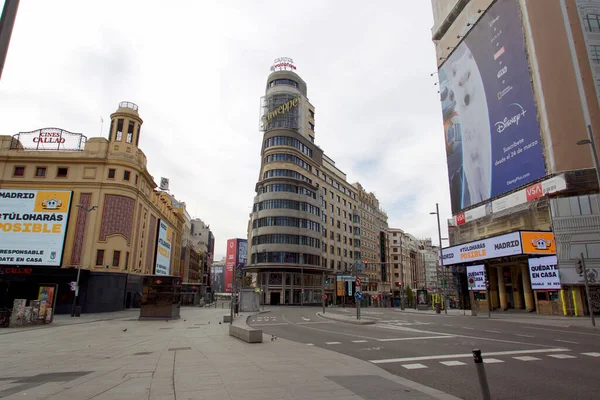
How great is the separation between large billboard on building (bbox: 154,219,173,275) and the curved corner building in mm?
17328

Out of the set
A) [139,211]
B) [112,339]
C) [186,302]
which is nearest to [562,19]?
[112,339]

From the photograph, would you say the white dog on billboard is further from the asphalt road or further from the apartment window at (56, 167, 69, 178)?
the apartment window at (56, 167, 69, 178)

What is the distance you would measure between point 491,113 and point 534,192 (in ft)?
38.3

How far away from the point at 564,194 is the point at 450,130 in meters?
21.0

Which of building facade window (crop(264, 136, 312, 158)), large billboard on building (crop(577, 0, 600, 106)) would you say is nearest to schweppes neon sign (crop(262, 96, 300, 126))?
building facade window (crop(264, 136, 312, 158))

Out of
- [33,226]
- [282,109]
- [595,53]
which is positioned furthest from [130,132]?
[595,53]

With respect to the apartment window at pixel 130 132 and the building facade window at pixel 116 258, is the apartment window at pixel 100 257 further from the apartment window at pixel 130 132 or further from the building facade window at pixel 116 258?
the apartment window at pixel 130 132

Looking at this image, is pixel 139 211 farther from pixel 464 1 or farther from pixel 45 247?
pixel 464 1

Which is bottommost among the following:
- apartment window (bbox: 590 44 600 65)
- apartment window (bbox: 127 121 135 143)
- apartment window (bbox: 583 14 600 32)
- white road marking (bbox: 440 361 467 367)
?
white road marking (bbox: 440 361 467 367)

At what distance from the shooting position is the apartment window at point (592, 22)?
3634 cm

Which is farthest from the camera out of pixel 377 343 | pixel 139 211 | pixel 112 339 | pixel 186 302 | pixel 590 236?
pixel 186 302

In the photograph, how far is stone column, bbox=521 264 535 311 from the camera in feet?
128

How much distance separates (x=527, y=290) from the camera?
39.4 meters

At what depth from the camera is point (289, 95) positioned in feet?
292
